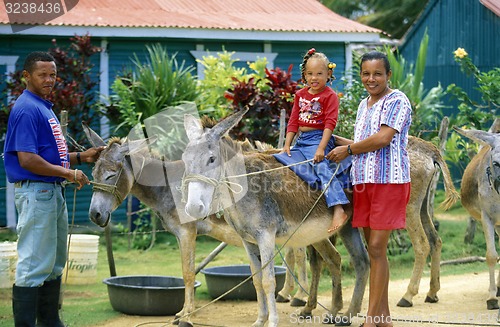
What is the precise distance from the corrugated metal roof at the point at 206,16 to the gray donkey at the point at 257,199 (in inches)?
321

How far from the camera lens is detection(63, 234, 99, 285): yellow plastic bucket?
10.4 metres

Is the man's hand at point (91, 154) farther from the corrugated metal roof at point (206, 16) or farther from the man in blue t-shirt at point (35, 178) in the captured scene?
the corrugated metal roof at point (206, 16)

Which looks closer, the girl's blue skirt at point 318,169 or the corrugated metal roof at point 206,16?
the girl's blue skirt at point 318,169

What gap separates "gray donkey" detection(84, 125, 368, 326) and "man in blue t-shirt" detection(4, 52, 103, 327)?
1078 mm

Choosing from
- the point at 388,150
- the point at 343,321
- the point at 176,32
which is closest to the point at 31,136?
the point at 388,150

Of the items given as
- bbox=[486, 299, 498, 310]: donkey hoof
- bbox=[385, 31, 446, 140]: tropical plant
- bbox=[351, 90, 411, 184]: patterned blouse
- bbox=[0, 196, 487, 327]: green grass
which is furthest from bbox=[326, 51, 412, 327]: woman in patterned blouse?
bbox=[385, 31, 446, 140]: tropical plant

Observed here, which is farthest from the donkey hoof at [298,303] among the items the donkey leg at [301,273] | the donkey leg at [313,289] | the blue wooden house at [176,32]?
the blue wooden house at [176,32]

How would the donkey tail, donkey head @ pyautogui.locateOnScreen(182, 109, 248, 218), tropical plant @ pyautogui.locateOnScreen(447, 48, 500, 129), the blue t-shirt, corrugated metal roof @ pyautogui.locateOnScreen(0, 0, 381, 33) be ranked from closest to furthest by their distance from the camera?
the blue t-shirt → donkey head @ pyautogui.locateOnScreen(182, 109, 248, 218) → the donkey tail → tropical plant @ pyautogui.locateOnScreen(447, 48, 500, 129) → corrugated metal roof @ pyautogui.locateOnScreen(0, 0, 381, 33)

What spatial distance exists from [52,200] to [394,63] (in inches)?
364

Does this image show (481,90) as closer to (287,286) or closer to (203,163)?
(287,286)

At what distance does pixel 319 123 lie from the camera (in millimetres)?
7488

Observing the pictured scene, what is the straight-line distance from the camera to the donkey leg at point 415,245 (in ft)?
29.2

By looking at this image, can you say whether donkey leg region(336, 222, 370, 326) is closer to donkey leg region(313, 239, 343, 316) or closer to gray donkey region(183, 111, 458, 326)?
gray donkey region(183, 111, 458, 326)

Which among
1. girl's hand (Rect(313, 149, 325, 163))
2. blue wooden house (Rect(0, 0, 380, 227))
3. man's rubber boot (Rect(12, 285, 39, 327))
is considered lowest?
man's rubber boot (Rect(12, 285, 39, 327))
